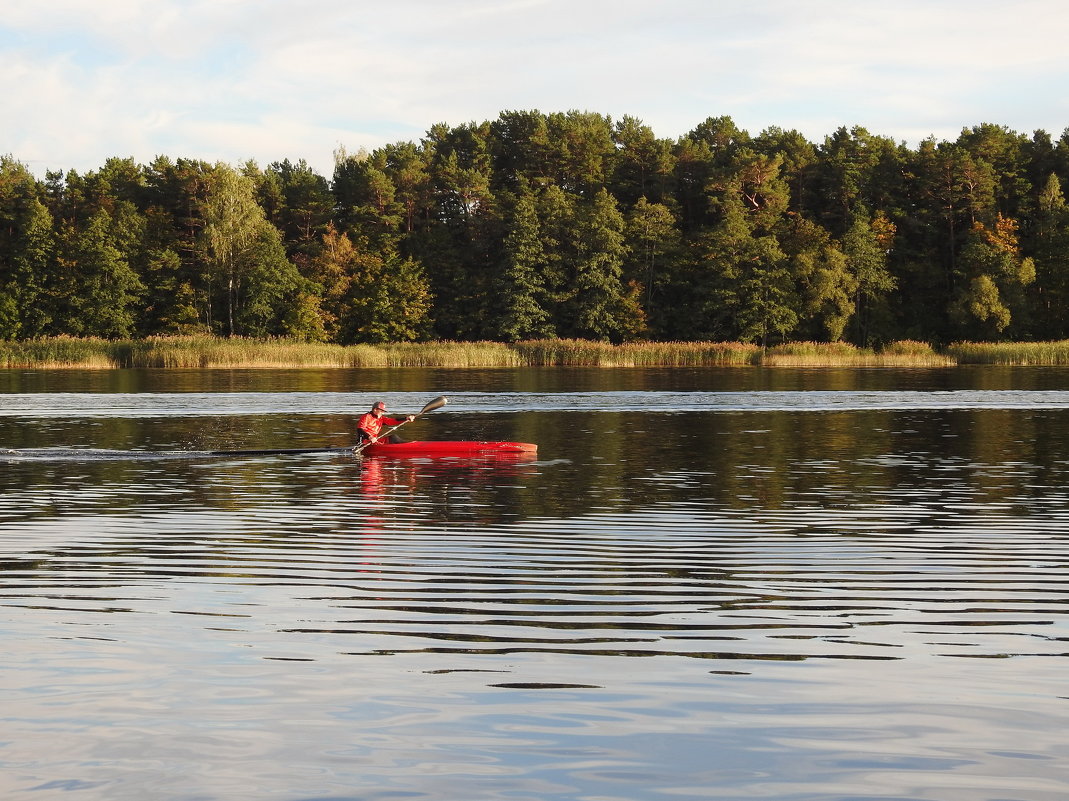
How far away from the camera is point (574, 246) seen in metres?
91.5

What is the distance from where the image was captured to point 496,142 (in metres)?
108

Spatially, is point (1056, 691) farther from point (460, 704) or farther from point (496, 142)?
point (496, 142)

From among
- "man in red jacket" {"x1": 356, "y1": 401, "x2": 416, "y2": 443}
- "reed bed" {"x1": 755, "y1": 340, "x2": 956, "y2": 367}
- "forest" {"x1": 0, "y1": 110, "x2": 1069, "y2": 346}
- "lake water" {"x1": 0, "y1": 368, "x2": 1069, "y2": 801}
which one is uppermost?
"forest" {"x1": 0, "y1": 110, "x2": 1069, "y2": 346}

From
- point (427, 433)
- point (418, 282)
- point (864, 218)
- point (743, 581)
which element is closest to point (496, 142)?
point (418, 282)

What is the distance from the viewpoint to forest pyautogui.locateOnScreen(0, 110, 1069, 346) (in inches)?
3374

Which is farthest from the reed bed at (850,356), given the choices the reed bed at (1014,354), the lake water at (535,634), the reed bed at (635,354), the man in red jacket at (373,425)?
the lake water at (535,634)

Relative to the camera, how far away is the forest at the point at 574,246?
85688mm

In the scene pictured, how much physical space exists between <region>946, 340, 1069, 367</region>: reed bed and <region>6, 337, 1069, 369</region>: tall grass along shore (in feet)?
0.18

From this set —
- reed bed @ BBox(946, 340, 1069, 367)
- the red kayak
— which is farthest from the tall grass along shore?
the red kayak

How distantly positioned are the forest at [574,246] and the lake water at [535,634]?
6694 cm

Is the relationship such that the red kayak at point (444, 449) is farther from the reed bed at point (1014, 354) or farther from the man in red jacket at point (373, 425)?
the reed bed at point (1014, 354)

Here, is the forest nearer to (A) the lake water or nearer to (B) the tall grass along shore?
(B) the tall grass along shore

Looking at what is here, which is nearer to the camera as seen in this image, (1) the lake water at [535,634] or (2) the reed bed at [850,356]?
(1) the lake water at [535,634]

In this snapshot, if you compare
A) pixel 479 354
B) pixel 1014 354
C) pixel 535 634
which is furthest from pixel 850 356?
pixel 535 634
